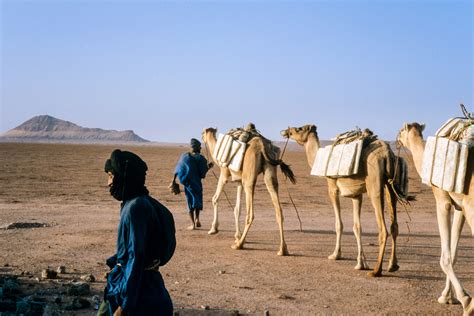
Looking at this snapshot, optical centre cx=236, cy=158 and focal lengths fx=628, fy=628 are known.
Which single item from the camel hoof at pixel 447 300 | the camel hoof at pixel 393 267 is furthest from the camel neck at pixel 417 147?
the camel hoof at pixel 447 300

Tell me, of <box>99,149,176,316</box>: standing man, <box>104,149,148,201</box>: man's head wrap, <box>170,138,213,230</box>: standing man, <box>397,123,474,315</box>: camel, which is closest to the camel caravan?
<box>397,123,474,315</box>: camel

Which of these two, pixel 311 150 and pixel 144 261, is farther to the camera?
pixel 311 150

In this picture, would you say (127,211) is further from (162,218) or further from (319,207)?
(319,207)

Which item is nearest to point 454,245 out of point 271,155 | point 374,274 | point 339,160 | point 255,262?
point 374,274

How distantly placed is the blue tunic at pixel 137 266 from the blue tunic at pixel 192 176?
10.3 metres

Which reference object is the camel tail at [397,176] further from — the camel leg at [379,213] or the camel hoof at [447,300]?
the camel hoof at [447,300]

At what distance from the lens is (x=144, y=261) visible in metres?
4.82

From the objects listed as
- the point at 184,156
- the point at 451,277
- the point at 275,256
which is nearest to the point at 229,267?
the point at 275,256

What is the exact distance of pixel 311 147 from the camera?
41.9 feet

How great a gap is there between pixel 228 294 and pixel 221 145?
5.25 meters

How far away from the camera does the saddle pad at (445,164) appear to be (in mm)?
7746

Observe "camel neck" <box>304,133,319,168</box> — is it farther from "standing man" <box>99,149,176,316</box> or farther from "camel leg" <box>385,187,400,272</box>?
"standing man" <box>99,149,176,316</box>

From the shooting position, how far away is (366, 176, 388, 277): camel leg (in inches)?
406

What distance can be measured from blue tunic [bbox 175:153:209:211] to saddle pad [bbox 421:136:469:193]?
7.67 m
